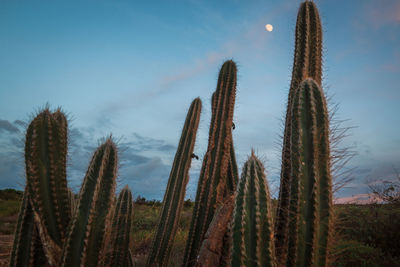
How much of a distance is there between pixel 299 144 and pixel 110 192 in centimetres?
182

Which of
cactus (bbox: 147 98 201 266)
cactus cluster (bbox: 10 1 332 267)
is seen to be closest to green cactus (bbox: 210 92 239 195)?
cactus (bbox: 147 98 201 266)

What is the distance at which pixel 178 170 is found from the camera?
217 inches

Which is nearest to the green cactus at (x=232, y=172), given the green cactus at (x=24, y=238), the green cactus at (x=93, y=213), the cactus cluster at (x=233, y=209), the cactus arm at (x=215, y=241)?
the cactus arm at (x=215, y=241)

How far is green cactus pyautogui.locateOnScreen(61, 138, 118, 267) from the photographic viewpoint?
227 cm

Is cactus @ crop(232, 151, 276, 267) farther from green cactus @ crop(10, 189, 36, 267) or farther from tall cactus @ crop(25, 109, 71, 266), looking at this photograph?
green cactus @ crop(10, 189, 36, 267)

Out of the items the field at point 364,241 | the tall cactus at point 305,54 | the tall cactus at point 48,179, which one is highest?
the tall cactus at point 305,54

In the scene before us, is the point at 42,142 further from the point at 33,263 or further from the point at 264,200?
the point at 264,200

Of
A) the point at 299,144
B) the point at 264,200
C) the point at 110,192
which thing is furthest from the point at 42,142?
the point at 299,144

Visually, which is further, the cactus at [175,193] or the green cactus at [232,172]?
the green cactus at [232,172]

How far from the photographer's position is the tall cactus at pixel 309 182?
2.22 metres

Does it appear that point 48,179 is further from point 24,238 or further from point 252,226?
point 252,226

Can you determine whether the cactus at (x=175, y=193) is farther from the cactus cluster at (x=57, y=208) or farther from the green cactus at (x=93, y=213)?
the green cactus at (x=93, y=213)

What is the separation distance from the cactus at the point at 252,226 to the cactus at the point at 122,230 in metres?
2.27

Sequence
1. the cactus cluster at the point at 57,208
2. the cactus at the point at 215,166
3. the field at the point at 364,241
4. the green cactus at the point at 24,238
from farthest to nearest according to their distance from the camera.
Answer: the field at the point at 364,241
the cactus at the point at 215,166
the green cactus at the point at 24,238
the cactus cluster at the point at 57,208
